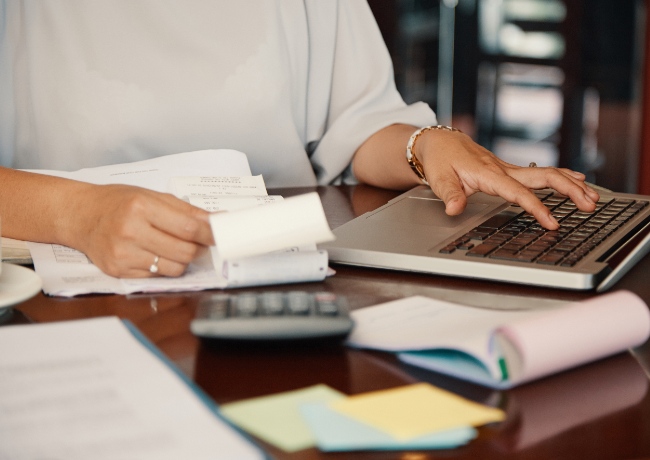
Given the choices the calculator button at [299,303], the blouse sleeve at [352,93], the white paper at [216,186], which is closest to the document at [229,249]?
the white paper at [216,186]

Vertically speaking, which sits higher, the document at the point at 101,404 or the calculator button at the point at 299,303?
the calculator button at the point at 299,303

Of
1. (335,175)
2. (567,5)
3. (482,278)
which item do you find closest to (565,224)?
(482,278)

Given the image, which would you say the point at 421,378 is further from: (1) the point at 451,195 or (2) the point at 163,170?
(2) the point at 163,170

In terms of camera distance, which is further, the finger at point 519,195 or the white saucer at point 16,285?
the finger at point 519,195

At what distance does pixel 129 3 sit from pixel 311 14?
1.17 ft

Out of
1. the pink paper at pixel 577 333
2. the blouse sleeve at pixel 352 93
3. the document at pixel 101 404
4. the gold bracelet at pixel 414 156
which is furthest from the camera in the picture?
the blouse sleeve at pixel 352 93

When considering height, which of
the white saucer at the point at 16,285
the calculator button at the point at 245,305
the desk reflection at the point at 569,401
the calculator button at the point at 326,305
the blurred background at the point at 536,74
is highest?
the calculator button at the point at 245,305

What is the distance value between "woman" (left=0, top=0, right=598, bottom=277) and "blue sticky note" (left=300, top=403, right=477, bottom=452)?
720 mm

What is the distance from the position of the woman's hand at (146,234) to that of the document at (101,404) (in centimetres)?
18

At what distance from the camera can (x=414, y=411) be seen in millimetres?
583

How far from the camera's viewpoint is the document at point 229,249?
824mm

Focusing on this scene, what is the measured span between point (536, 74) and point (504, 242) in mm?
3395

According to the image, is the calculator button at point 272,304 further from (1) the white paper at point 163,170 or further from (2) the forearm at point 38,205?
(1) the white paper at point 163,170

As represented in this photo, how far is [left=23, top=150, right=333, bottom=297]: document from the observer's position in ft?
2.70
